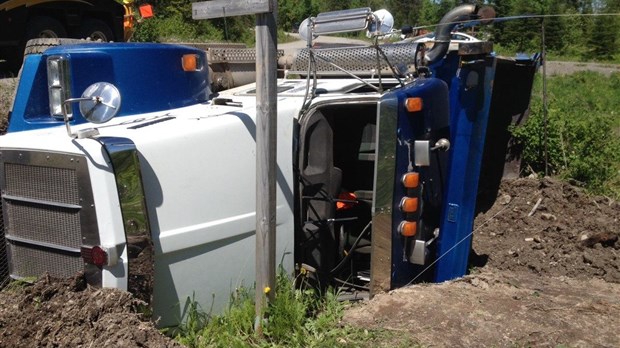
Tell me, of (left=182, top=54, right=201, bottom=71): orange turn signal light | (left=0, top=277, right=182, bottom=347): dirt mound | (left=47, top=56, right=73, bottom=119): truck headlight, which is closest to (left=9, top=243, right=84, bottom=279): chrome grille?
(left=0, top=277, right=182, bottom=347): dirt mound

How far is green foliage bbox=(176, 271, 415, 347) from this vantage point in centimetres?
407

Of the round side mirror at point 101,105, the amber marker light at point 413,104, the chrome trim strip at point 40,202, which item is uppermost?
the round side mirror at point 101,105

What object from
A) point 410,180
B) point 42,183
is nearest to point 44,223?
point 42,183

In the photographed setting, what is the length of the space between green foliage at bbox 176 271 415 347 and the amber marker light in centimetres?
136

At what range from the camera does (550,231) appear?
6.95 metres

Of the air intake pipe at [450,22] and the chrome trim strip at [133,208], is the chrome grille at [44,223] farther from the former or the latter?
the air intake pipe at [450,22]

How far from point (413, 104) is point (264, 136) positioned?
3.93ft

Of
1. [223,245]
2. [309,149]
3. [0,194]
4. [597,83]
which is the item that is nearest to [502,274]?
[309,149]

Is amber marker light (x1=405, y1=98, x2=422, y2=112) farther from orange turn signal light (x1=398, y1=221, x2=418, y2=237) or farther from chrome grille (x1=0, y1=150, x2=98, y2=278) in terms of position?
chrome grille (x1=0, y1=150, x2=98, y2=278)

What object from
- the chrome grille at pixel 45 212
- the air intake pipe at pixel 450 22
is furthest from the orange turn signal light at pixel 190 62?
the air intake pipe at pixel 450 22

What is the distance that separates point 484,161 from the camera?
7586 mm

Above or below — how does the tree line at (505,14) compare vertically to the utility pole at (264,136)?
below

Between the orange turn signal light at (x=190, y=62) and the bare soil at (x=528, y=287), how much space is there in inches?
72.4

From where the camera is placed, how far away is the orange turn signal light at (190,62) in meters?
4.76
